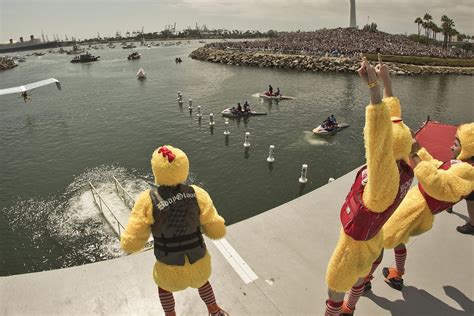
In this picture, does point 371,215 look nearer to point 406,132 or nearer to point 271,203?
point 406,132

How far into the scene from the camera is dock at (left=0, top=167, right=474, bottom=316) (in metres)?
4.70

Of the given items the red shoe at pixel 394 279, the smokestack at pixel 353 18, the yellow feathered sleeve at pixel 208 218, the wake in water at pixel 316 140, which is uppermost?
the smokestack at pixel 353 18

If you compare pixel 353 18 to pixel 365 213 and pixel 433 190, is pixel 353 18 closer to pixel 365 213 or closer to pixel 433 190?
pixel 433 190

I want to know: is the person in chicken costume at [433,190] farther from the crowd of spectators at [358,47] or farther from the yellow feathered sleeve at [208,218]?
the crowd of spectators at [358,47]

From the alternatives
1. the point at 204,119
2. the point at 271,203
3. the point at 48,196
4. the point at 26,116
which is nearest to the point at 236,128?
the point at 204,119

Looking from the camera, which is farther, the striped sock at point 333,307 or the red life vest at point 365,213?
the striped sock at point 333,307

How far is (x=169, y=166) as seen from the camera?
11.4ft

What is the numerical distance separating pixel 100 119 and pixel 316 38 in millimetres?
Result: 72171

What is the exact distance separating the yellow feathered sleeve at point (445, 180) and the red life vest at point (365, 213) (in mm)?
266

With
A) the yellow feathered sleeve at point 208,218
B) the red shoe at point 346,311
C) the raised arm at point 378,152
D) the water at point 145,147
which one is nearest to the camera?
the raised arm at point 378,152

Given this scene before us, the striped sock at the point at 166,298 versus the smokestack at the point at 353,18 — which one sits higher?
the smokestack at the point at 353,18

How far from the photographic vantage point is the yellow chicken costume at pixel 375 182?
9.95 feet

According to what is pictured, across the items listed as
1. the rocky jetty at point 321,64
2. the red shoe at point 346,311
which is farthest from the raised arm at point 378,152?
the rocky jetty at point 321,64

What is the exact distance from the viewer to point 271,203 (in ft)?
42.4
